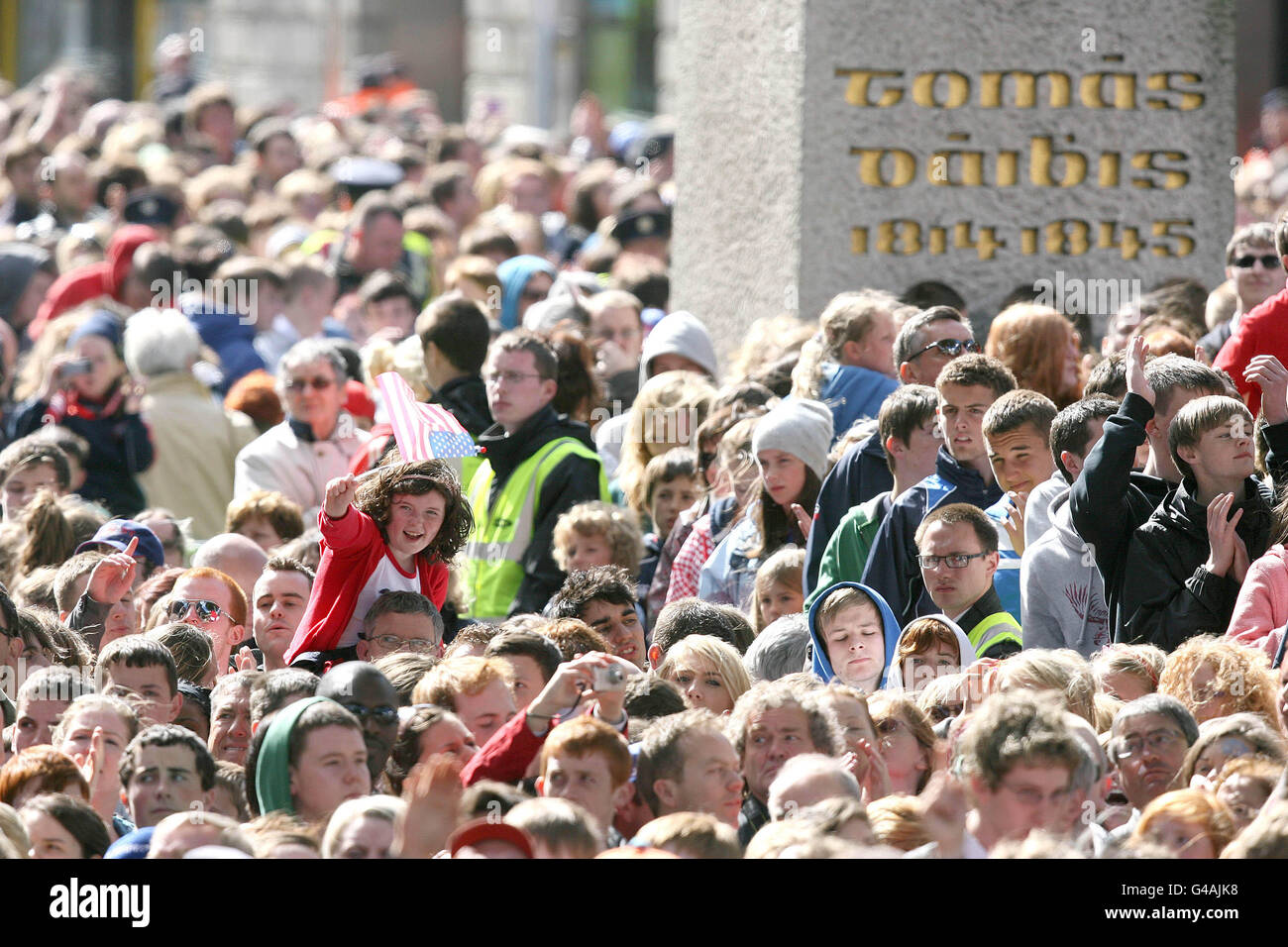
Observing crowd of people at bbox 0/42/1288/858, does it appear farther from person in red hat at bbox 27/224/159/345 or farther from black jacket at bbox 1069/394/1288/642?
person in red hat at bbox 27/224/159/345

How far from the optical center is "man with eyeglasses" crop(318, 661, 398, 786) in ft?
18.2

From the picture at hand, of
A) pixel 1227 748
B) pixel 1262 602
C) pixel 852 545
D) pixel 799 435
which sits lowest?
pixel 1227 748

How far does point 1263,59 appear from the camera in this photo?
24812 mm

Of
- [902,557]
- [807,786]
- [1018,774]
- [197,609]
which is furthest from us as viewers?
[197,609]

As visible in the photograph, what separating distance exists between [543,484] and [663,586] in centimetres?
57

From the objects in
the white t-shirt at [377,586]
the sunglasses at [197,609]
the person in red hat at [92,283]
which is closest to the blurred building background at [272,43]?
the person in red hat at [92,283]

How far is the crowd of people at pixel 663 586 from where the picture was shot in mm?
4996

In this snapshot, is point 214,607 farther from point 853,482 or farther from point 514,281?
point 514,281

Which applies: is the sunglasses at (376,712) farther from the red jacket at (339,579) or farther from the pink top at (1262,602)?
the pink top at (1262,602)

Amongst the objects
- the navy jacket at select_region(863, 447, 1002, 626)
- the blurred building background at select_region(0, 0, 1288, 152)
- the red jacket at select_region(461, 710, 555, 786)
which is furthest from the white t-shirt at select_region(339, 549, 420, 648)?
the blurred building background at select_region(0, 0, 1288, 152)

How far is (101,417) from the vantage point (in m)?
9.48

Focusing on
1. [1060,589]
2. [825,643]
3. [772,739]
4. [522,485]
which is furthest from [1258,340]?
[772,739]

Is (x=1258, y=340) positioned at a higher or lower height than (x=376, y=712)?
higher

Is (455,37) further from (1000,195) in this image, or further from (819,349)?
(819,349)
